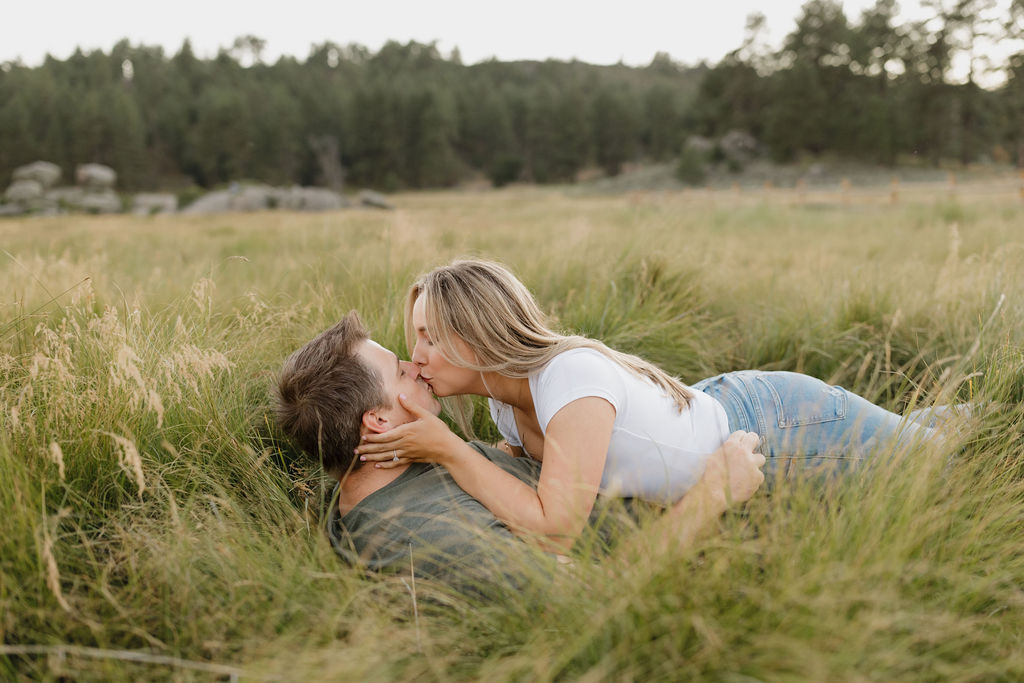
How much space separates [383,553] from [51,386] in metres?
1.28

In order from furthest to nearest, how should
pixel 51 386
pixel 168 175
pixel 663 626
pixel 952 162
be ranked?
pixel 168 175 < pixel 952 162 < pixel 51 386 < pixel 663 626

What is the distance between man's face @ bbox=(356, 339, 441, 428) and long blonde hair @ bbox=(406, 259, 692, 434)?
0.48 feet

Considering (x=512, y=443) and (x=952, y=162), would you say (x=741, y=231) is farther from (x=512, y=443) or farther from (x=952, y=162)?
(x=952, y=162)

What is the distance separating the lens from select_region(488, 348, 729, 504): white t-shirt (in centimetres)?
232

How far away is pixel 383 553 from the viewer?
222 cm

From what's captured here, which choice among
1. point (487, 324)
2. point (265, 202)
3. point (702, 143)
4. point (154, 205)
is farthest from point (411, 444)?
point (702, 143)

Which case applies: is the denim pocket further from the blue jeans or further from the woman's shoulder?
the woman's shoulder

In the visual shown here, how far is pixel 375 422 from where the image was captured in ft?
7.81

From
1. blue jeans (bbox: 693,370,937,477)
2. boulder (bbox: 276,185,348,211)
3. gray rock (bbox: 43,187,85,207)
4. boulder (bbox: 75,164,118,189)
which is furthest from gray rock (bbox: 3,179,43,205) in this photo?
blue jeans (bbox: 693,370,937,477)

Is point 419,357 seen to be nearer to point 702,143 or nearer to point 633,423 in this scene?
point 633,423

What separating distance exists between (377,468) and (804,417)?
1.58 m

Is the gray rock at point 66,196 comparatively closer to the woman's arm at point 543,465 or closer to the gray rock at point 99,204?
the gray rock at point 99,204

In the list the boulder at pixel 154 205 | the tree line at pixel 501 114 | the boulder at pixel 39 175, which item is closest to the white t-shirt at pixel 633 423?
the boulder at pixel 154 205

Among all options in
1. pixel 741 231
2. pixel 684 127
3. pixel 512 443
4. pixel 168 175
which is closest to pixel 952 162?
pixel 684 127
